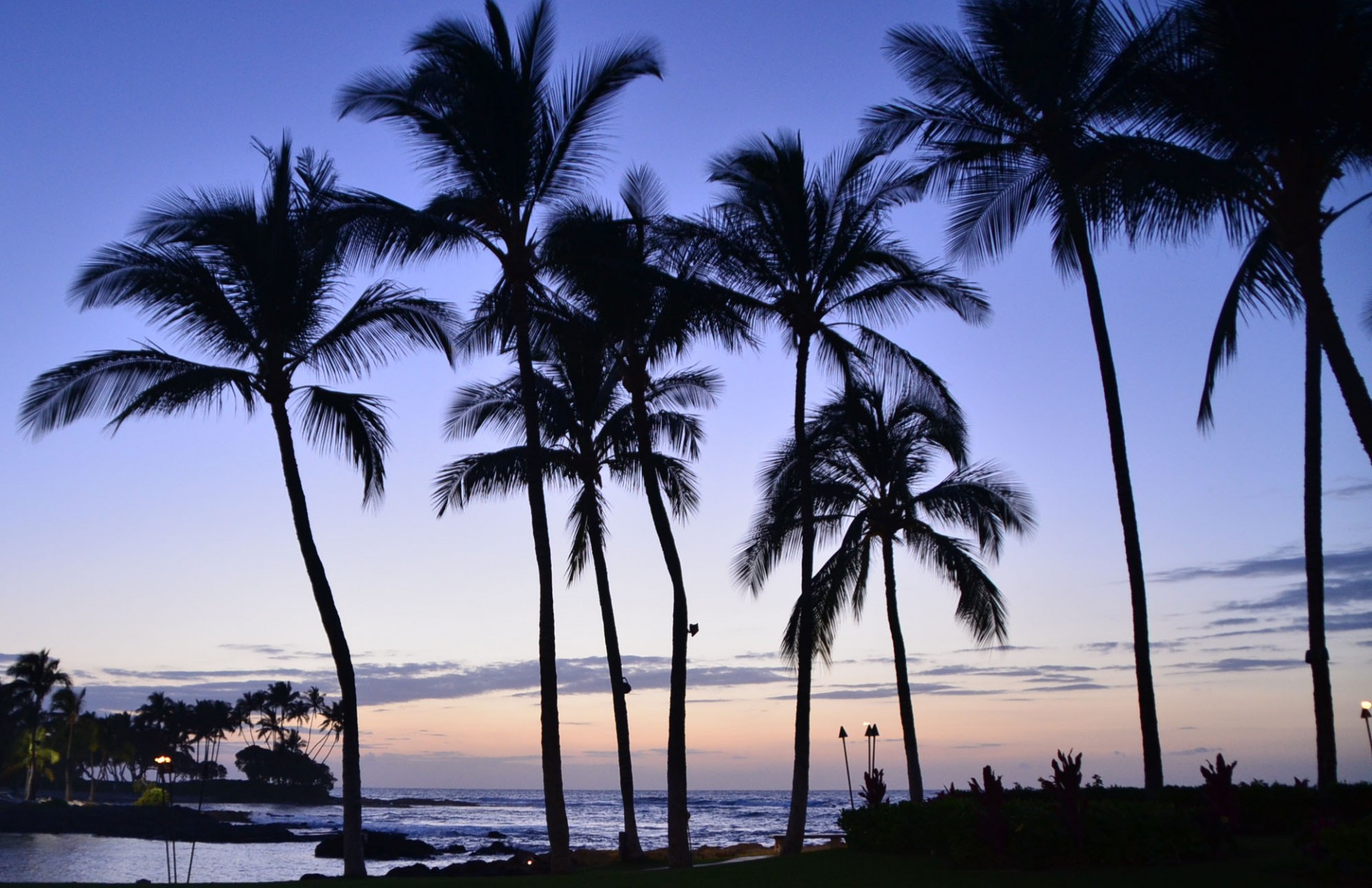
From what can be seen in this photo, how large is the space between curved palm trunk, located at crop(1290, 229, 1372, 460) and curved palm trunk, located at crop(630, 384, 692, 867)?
9828mm

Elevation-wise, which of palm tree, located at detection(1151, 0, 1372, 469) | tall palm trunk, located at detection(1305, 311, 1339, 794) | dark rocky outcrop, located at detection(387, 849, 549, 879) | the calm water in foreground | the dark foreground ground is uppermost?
palm tree, located at detection(1151, 0, 1372, 469)

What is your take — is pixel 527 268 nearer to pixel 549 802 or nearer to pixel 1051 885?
pixel 549 802

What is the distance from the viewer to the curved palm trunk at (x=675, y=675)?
52.2ft

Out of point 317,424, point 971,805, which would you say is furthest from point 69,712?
point 971,805

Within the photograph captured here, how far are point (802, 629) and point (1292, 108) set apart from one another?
1092 cm

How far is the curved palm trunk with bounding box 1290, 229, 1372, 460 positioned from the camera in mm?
9985

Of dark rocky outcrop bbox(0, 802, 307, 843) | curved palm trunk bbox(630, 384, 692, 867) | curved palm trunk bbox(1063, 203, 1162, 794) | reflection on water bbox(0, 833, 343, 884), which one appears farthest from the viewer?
dark rocky outcrop bbox(0, 802, 307, 843)

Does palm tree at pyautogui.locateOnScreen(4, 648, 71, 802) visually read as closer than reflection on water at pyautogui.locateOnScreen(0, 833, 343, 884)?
No

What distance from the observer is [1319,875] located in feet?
26.2

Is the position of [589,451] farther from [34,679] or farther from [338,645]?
[34,679]

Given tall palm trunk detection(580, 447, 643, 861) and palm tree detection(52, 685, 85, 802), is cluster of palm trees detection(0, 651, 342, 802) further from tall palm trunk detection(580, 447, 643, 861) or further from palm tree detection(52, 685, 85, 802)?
tall palm trunk detection(580, 447, 643, 861)

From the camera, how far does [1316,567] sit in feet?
46.4

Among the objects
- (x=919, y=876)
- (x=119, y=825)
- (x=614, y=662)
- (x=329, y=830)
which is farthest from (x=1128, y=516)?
(x=329, y=830)

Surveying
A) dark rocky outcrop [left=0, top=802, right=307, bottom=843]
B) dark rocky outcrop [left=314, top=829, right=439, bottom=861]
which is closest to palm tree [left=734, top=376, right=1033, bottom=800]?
dark rocky outcrop [left=314, top=829, right=439, bottom=861]
